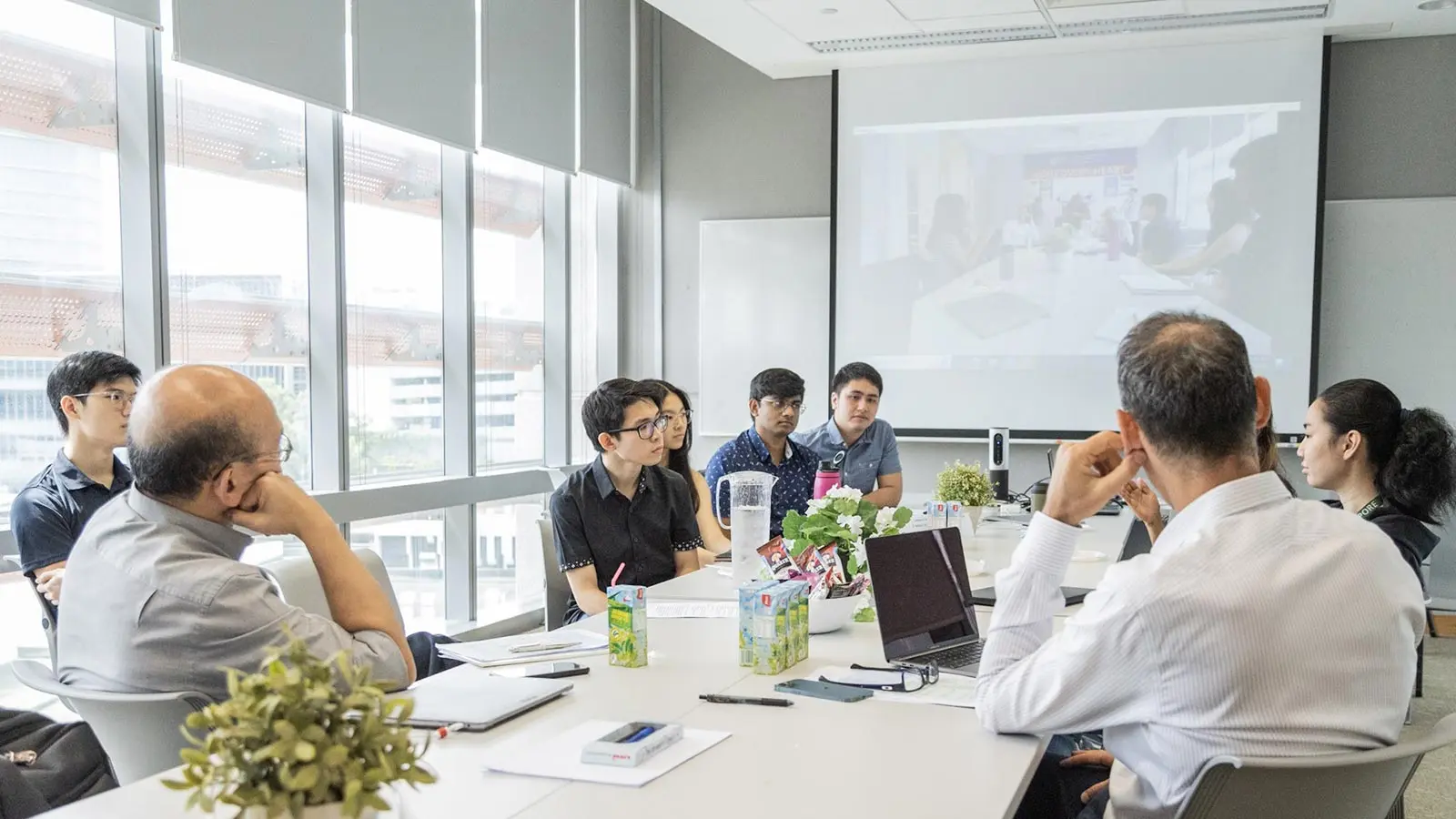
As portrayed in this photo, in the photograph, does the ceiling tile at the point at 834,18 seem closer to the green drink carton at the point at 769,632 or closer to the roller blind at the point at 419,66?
the roller blind at the point at 419,66

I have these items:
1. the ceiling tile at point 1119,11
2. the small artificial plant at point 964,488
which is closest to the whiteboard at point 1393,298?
the ceiling tile at point 1119,11

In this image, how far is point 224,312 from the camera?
4484 mm

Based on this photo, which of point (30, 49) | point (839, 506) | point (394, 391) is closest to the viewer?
point (839, 506)

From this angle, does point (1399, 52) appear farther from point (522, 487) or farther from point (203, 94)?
point (203, 94)

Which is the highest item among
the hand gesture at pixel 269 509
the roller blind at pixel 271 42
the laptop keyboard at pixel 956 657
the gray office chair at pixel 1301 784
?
the roller blind at pixel 271 42

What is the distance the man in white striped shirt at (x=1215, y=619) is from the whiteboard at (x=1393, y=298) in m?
4.95

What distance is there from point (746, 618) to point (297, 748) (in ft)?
4.07

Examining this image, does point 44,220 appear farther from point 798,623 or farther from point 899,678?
point 899,678

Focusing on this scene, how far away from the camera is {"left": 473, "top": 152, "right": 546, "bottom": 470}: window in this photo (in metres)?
6.04

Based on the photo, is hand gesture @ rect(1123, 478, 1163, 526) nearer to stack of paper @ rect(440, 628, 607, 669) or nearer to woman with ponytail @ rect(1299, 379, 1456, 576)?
woman with ponytail @ rect(1299, 379, 1456, 576)

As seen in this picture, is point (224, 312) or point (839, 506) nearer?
point (839, 506)

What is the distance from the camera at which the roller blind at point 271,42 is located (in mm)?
3986

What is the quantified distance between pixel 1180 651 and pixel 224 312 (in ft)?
12.9

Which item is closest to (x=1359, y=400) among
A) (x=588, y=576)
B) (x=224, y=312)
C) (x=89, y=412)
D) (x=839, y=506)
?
(x=839, y=506)
